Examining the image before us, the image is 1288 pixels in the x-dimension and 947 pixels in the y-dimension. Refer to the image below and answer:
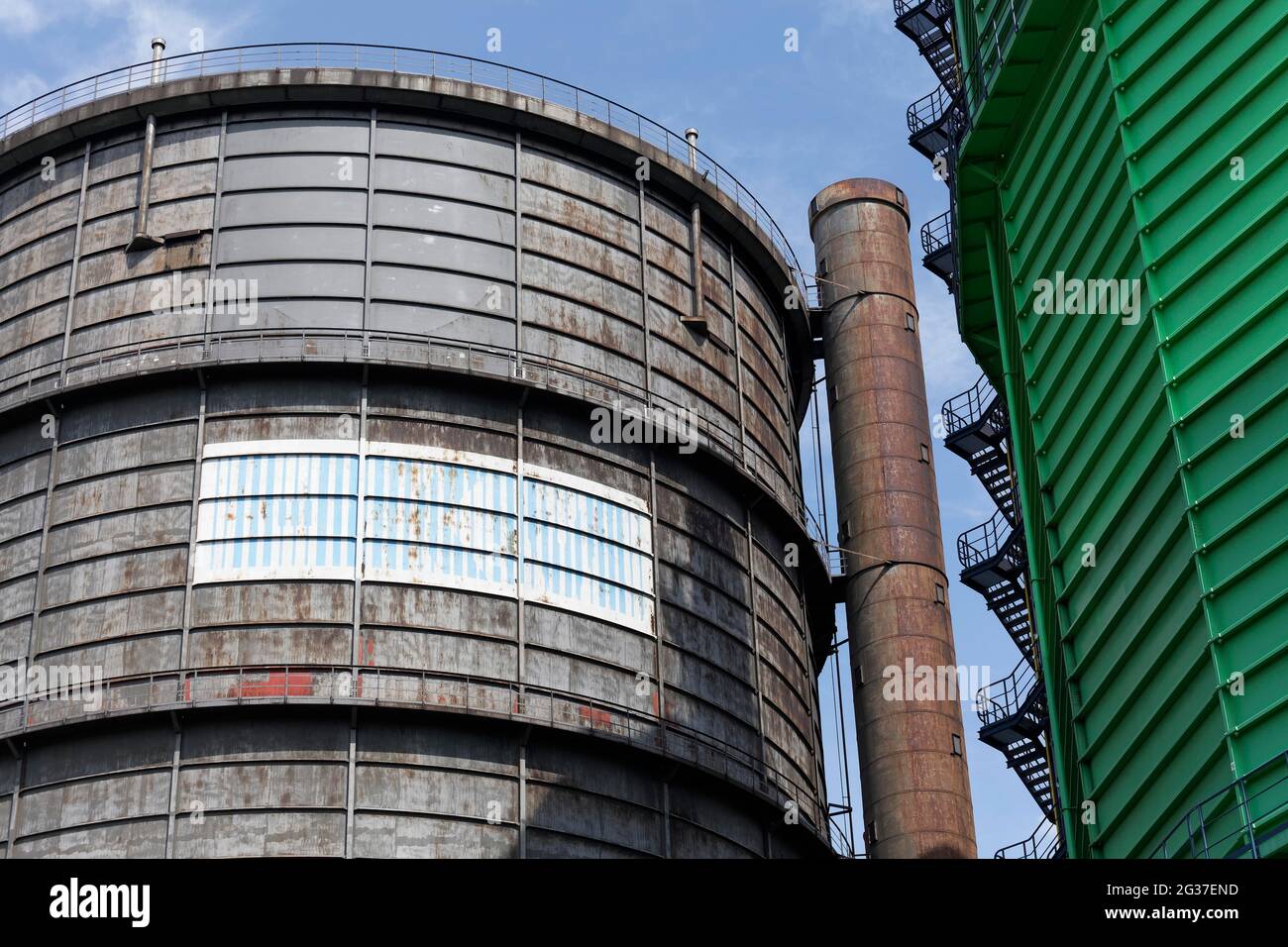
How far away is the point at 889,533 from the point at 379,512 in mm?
10889

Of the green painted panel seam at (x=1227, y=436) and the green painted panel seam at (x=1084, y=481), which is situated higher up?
the green painted panel seam at (x=1084, y=481)

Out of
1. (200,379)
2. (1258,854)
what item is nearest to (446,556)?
(200,379)

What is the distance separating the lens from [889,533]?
1174 inches

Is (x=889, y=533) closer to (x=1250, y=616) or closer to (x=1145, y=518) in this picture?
(x=1145, y=518)

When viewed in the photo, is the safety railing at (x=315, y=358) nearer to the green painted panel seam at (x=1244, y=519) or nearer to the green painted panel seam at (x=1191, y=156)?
the green painted panel seam at (x=1191, y=156)

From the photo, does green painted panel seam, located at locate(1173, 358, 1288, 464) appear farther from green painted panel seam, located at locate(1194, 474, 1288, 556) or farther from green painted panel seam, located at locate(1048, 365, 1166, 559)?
green painted panel seam, located at locate(1048, 365, 1166, 559)

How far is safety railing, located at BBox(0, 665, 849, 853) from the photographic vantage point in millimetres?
20859

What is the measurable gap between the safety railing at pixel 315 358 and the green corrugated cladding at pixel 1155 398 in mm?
7466

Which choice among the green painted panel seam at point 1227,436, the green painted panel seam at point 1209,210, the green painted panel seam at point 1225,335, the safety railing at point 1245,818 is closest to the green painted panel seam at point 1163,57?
the green painted panel seam at point 1209,210

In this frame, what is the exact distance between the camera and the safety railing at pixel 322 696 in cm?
2086

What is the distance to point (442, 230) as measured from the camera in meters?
24.6

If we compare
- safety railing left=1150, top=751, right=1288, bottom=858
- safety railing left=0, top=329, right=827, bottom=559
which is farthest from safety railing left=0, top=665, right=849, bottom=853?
safety railing left=1150, top=751, right=1288, bottom=858

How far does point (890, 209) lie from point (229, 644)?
17.0 meters

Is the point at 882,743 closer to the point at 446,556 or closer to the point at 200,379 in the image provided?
the point at 446,556
